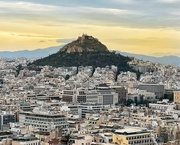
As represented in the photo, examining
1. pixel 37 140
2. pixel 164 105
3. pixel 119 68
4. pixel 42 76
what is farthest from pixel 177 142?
pixel 119 68

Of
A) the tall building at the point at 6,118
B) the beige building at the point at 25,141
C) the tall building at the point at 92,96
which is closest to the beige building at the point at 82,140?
the beige building at the point at 25,141

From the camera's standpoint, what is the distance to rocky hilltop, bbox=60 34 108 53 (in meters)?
104

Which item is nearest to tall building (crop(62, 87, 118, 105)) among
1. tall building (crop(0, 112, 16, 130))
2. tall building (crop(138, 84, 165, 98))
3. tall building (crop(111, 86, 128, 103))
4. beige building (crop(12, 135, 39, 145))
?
tall building (crop(111, 86, 128, 103))

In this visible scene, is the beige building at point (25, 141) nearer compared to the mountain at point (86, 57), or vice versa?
the beige building at point (25, 141)

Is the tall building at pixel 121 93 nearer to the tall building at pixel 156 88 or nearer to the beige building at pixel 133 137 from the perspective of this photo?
the tall building at pixel 156 88

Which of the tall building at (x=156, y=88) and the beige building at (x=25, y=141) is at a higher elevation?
the tall building at (x=156, y=88)

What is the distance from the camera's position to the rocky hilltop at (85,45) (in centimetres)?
10431

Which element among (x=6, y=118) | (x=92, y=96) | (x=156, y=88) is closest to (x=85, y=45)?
(x=156, y=88)

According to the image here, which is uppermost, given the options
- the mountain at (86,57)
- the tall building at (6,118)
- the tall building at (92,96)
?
the mountain at (86,57)

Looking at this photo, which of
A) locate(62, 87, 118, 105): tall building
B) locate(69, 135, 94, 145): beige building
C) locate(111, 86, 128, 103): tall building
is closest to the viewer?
locate(69, 135, 94, 145): beige building

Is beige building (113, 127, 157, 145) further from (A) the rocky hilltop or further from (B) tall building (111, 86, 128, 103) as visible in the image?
(A) the rocky hilltop

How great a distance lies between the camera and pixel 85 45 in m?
106

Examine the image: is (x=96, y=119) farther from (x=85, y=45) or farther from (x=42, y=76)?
(x=85, y=45)

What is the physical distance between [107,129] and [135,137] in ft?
12.8
